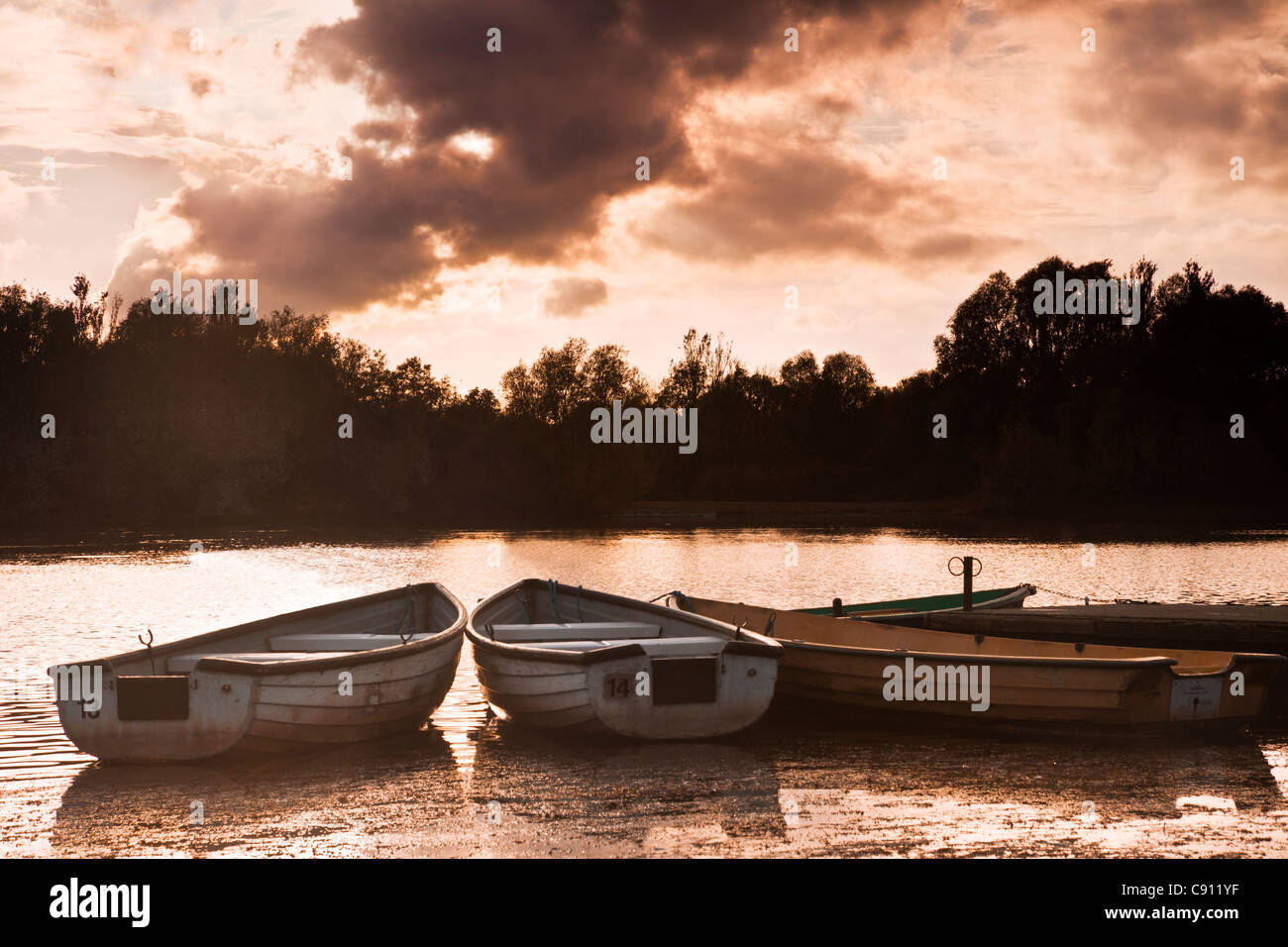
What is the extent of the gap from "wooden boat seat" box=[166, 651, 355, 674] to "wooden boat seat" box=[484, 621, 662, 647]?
221 cm

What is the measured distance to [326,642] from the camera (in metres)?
13.6

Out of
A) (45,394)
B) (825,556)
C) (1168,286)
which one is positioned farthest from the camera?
(1168,286)

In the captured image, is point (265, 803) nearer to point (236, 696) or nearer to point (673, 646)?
point (236, 696)

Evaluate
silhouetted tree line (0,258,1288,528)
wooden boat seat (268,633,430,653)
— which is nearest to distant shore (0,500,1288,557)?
→ silhouetted tree line (0,258,1288,528)

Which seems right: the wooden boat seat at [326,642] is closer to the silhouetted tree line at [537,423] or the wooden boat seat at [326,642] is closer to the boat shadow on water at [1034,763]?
the boat shadow on water at [1034,763]

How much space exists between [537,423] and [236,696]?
80.1 metres

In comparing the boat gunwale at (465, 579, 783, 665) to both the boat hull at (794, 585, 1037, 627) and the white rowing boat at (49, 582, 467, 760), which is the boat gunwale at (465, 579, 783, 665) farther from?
the boat hull at (794, 585, 1037, 627)

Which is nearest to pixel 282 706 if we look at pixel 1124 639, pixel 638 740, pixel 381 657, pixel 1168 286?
pixel 381 657

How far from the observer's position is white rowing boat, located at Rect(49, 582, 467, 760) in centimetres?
1059

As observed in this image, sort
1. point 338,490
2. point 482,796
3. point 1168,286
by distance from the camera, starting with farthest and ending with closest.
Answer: point 1168,286, point 338,490, point 482,796

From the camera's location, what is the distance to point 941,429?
9812 centimetres

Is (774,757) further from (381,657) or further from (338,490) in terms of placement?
(338,490)

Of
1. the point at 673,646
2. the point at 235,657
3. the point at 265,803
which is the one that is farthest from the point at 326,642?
the point at 673,646
